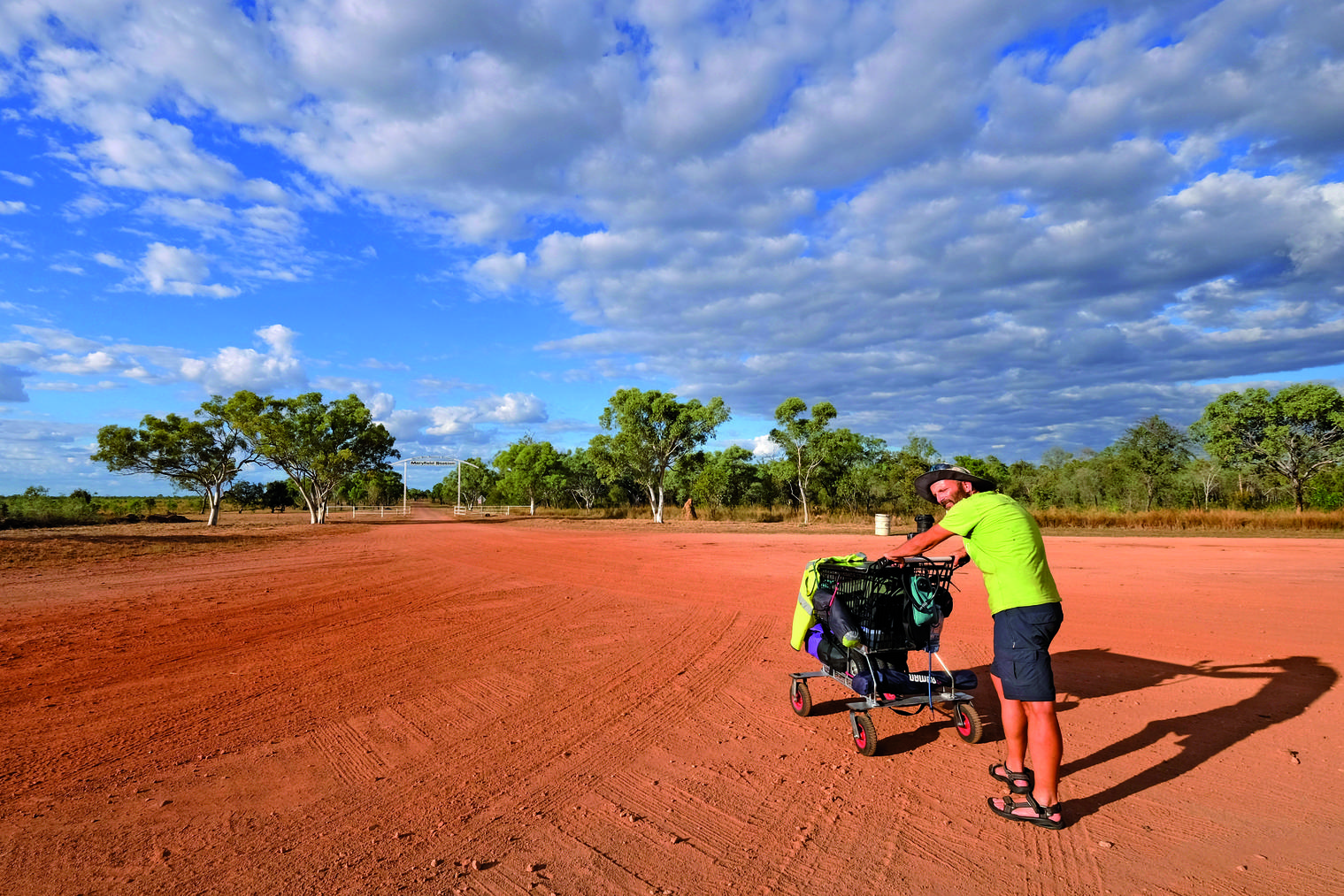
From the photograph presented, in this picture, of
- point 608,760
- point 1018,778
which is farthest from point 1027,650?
point 608,760

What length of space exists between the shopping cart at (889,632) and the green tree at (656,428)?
38.5 meters

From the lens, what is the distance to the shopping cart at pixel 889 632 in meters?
4.64

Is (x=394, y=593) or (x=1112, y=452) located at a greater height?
(x=1112, y=452)

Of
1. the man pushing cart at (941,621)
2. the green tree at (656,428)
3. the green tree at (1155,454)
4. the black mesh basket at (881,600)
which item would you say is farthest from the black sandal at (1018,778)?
the green tree at (1155,454)

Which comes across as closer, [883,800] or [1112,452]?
[883,800]

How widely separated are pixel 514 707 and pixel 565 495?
236 ft

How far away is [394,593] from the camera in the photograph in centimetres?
1120

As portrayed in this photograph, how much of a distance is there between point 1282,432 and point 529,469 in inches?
2143

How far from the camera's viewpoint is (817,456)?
135ft

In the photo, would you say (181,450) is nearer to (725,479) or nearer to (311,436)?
(311,436)

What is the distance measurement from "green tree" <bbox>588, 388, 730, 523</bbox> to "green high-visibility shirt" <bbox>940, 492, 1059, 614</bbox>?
39542mm

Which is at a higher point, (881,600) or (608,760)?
(881,600)

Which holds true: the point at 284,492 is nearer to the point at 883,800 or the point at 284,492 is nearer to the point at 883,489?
the point at 883,489

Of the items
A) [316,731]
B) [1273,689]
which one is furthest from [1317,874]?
[316,731]
